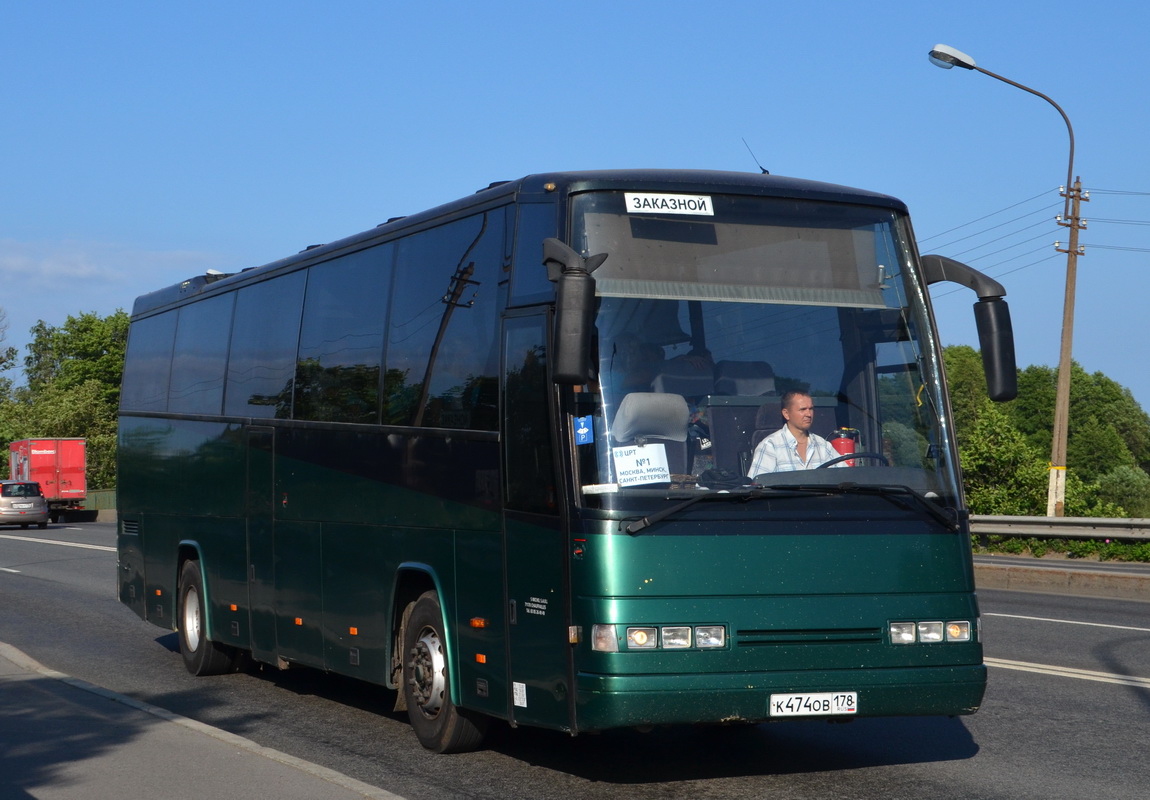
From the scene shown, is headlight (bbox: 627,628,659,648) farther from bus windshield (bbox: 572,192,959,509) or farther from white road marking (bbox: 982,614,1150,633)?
white road marking (bbox: 982,614,1150,633)

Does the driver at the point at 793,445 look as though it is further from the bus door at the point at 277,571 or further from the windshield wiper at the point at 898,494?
the bus door at the point at 277,571

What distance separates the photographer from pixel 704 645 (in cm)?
715

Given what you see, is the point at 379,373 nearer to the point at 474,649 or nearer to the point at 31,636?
the point at 474,649

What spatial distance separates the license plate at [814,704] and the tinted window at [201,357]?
7.01 metres

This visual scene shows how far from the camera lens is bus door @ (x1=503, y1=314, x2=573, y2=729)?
7.39 m

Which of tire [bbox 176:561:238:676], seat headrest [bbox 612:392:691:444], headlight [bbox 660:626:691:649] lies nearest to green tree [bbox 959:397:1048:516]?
tire [bbox 176:561:238:676]

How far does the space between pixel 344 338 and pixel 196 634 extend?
4301 millimetres

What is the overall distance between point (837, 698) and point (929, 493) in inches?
47.2

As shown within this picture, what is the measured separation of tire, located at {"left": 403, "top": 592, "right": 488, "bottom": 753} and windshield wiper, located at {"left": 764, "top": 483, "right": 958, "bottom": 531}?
8.51 ft

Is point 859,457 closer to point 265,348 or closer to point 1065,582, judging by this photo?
point 265,348

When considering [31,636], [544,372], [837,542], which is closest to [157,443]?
[31,636]

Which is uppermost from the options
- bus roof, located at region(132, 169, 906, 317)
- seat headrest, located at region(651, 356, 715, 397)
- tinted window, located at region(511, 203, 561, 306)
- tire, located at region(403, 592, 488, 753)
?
bus roof, located at region(132, 169, 906, 317)

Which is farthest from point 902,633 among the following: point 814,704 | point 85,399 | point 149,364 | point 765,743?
point 85,399

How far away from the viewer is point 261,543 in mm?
11664
